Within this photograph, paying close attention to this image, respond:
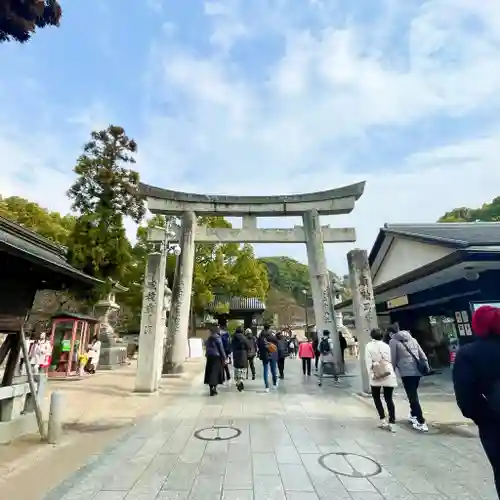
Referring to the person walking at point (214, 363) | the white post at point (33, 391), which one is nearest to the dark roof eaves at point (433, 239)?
the person walking at point (214, 363)

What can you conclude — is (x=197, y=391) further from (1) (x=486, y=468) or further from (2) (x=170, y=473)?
(1) (x=486, y=468)

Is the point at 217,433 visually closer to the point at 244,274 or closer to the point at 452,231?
the point at 452,231

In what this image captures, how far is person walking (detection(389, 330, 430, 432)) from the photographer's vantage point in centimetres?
580

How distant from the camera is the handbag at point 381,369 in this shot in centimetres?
585

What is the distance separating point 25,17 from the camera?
4.55 meters

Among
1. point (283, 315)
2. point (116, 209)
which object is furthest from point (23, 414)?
point (283, 315)

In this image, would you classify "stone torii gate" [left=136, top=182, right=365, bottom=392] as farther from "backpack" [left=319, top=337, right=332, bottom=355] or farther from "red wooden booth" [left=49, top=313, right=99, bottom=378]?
"red wooden booth" [left=49, top=313, right=99, bottom=378]

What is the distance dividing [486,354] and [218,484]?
3187 mm

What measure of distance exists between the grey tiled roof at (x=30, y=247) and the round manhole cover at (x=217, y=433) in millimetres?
3694

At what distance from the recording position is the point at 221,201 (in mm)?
14398

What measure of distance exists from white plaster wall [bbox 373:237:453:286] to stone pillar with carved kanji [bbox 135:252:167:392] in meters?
9.62

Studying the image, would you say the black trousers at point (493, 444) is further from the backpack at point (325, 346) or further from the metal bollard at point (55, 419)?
the backpack at point (325, 346)

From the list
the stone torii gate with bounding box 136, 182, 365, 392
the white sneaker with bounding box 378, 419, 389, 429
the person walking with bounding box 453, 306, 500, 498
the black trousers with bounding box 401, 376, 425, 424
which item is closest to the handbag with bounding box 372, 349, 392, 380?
the black trousers with bounding box 401, 376, 425, 424

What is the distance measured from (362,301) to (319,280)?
372cm
